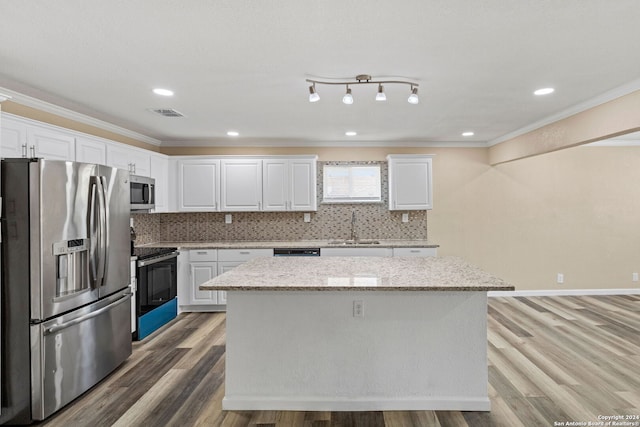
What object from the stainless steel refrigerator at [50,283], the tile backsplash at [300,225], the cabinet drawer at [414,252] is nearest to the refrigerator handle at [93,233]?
the stainless steel refrigerator at [50,283]

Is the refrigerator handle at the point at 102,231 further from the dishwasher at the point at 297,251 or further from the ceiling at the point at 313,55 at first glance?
the dishwasher at the point at 297,251

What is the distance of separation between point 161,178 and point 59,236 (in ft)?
8.06

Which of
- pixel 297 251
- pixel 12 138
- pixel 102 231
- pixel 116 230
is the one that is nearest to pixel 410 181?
pixel 297 251

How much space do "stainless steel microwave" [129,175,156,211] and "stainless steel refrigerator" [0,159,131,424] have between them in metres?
0.95

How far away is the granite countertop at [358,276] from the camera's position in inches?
86.7

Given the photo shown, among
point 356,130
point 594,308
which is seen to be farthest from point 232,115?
point 594,308

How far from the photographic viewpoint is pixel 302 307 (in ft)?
8.06

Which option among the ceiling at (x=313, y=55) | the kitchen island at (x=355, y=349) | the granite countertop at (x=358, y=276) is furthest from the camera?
the kitchen island at (x=355, y=349)

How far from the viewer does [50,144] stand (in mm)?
2924

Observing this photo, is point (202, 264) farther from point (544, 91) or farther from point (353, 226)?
point (544, 91)

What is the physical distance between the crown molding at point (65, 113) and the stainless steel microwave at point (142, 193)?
0.75m

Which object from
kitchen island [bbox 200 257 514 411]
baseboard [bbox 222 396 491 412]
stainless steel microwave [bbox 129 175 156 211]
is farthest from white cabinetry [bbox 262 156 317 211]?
baseboard [bbox 222 396 491 412]

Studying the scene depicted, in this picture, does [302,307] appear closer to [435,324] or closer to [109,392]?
[435,324]

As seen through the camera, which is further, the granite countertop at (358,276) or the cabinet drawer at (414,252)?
the cabinet drawer at (414,252)
